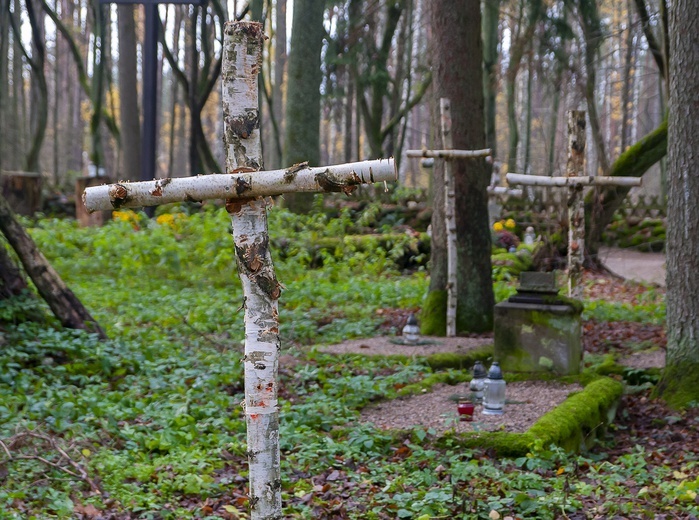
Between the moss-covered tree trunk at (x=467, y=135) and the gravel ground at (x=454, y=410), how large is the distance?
241cm

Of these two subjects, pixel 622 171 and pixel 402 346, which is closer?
pixel 402 346

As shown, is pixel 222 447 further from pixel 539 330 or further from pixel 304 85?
pixel 304 85

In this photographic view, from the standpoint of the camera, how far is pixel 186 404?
6.39 m

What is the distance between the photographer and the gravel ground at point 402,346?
29.5 ft

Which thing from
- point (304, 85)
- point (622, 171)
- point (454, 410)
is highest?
point (304, 85)

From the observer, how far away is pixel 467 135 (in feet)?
32.6

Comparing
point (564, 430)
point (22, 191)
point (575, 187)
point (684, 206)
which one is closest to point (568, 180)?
point (575, 187)

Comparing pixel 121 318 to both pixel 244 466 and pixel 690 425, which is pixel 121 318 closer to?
pixel 244 466

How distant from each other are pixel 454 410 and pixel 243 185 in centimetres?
396

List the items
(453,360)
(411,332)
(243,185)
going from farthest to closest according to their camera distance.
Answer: (411,332) < (453,360) < (243,185)

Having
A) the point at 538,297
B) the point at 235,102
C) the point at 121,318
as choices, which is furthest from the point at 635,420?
the point at 121,318

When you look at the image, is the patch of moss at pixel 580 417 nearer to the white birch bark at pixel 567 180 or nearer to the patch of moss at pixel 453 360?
the patch of moss at pixel 453 360

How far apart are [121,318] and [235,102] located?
6874 millimetres

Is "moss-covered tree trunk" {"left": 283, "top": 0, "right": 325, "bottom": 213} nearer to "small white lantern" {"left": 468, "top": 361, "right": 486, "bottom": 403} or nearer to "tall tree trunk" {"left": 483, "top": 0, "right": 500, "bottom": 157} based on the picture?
"tall tree trunk" {"left": 483, "top": 0, "right": 500, "bottom": 157}
